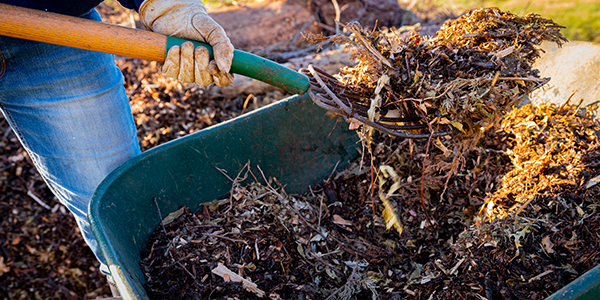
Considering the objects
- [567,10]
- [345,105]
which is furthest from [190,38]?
[567,10]

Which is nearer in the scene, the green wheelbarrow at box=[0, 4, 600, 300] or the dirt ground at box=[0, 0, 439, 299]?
the green wheelbarrow at box=[0, 4, 600, 300]

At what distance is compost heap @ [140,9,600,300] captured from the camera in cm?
160

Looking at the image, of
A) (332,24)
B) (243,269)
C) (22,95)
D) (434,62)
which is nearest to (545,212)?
(434,62)

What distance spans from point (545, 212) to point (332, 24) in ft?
11.3

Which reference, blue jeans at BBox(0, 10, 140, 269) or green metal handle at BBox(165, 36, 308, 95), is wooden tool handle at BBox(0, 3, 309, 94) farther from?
blue jeans at BBox(0, 10, 140, 269)

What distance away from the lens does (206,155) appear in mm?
1928

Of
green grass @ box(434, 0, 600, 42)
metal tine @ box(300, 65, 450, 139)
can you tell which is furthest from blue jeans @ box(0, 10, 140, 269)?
green grass @ box(434, 0, 600, 42)

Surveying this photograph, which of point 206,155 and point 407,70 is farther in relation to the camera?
point 206,155

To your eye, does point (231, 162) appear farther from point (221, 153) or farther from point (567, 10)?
point (567, 10)

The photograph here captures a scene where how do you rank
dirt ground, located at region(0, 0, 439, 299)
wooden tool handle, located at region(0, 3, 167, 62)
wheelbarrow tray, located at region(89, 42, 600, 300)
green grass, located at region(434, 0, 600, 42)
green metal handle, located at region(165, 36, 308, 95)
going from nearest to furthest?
wooden tool handle, located at region(0, 3, 167, 62), wheelbarrow tray, located at region(89, 42, 600, 300), green metal handle, located at region(165, 36, 308, 95), dirt ground, located at region(0, 0, 439, 299), green grass, located at region(434, 0, 600, 42)

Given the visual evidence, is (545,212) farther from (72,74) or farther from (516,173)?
(72,74)

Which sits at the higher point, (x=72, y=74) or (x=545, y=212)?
(x=72, y=74)

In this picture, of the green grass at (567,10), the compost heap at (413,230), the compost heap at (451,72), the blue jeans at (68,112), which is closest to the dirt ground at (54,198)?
the blue jeans at (68,112)

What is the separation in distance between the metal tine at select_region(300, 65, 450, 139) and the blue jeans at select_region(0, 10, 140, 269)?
0.98 m
